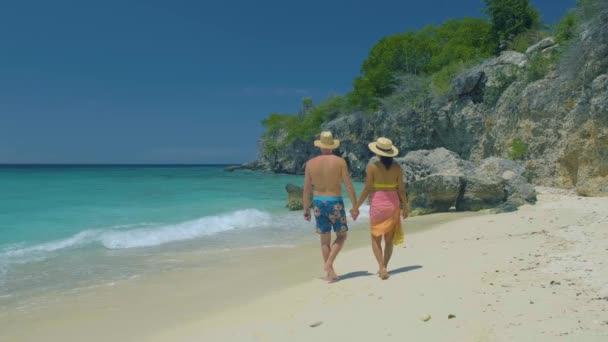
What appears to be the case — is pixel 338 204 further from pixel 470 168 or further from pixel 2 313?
pixel 470 168

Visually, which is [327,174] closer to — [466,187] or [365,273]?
[365,273]

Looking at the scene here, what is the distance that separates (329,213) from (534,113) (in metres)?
12.4

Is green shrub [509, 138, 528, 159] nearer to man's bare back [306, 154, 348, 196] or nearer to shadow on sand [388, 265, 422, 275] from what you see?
shadow on sand [388, 265, 422, 275]

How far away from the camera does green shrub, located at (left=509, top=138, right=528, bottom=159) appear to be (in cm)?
1449

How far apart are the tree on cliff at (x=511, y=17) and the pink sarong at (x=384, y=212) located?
27.9m

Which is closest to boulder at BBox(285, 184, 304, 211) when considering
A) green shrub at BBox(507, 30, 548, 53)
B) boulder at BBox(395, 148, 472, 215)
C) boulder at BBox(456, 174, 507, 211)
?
boulder at BBox(395, 148, 472, 215)

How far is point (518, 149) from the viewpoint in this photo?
1474 centimetres

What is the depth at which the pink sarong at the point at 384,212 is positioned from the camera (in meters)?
4.70

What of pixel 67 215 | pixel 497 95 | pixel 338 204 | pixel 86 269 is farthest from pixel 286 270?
pixel 497 95

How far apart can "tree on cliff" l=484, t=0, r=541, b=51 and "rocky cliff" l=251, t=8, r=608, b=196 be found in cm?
647

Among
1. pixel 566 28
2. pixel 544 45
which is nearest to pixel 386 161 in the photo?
pixel 566 28

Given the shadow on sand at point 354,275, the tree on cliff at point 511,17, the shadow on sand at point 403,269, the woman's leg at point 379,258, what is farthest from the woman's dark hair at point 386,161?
the tree on cliff at point 511,17

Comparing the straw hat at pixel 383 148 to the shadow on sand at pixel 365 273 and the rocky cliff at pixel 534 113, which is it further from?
the rocky cliff at pixel 534 113

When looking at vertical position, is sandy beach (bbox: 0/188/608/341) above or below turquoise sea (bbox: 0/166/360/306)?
above
